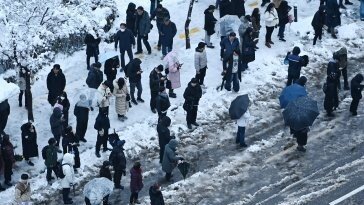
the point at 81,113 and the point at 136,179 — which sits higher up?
the point at 81,113

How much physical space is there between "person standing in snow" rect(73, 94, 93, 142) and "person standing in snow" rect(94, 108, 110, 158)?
44 centimetres

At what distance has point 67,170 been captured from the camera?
18281 millimetres

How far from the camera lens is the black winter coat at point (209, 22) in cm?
2483

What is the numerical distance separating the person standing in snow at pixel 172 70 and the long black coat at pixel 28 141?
4552mm

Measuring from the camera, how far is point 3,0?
19562 millimetres

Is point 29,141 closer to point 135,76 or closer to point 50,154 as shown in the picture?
point 50,154

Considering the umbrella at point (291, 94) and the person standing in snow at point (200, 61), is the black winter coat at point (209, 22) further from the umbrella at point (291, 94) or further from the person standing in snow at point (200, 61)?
the umbrella at point (291, 94)

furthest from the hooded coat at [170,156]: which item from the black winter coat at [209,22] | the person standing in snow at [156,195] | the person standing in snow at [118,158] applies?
the black winter coat at [209,22]

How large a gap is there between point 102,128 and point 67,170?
213cm

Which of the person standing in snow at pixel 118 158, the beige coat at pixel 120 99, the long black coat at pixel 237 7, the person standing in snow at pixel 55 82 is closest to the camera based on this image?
the person standing in snow at pixel 118 158

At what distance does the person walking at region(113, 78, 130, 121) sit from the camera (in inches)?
835

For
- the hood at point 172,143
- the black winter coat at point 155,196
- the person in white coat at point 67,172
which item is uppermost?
the hood at point 172,143

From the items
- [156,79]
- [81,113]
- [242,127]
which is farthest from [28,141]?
[242,127]

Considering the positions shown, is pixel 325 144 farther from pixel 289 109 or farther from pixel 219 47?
pixel 219 47
